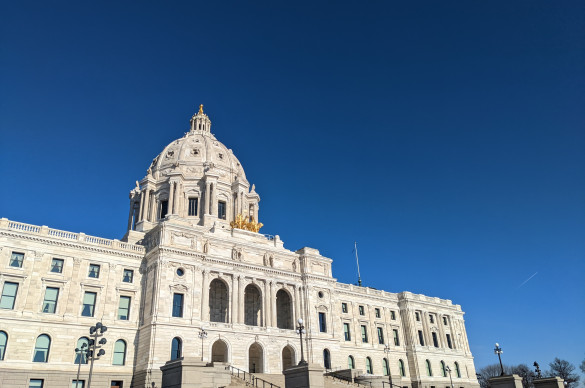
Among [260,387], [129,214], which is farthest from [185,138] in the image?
[260,387]

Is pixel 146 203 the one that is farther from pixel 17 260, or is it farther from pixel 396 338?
pixel 396 338

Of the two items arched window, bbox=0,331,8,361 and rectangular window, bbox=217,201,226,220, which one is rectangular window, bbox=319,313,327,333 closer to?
rectangular window, bbox=217,201,226,220

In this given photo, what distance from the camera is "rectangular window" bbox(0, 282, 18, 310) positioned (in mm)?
40344

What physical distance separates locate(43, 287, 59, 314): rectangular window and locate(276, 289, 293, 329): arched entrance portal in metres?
24.9

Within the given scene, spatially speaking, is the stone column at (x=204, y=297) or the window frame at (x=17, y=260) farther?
the stone column at (x=204, y=297)

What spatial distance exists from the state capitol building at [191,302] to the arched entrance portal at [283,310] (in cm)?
13

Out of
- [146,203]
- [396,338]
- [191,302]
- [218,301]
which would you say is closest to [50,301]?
[191,302]

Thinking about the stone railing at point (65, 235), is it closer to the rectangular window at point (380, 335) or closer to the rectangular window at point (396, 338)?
the rectangular window at point (380, 335)

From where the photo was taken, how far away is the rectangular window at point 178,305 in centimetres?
4606

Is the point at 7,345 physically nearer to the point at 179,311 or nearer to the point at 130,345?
the point at 130,345

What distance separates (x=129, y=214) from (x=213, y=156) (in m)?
15.5

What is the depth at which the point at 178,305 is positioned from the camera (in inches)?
1828

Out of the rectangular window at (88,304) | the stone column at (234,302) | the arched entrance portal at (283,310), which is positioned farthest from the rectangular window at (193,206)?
the rectangular window at (88,304)

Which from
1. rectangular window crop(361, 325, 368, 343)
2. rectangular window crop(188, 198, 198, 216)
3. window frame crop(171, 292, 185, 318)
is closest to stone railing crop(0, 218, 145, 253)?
window frame crop(171, 292, 185, 318)
